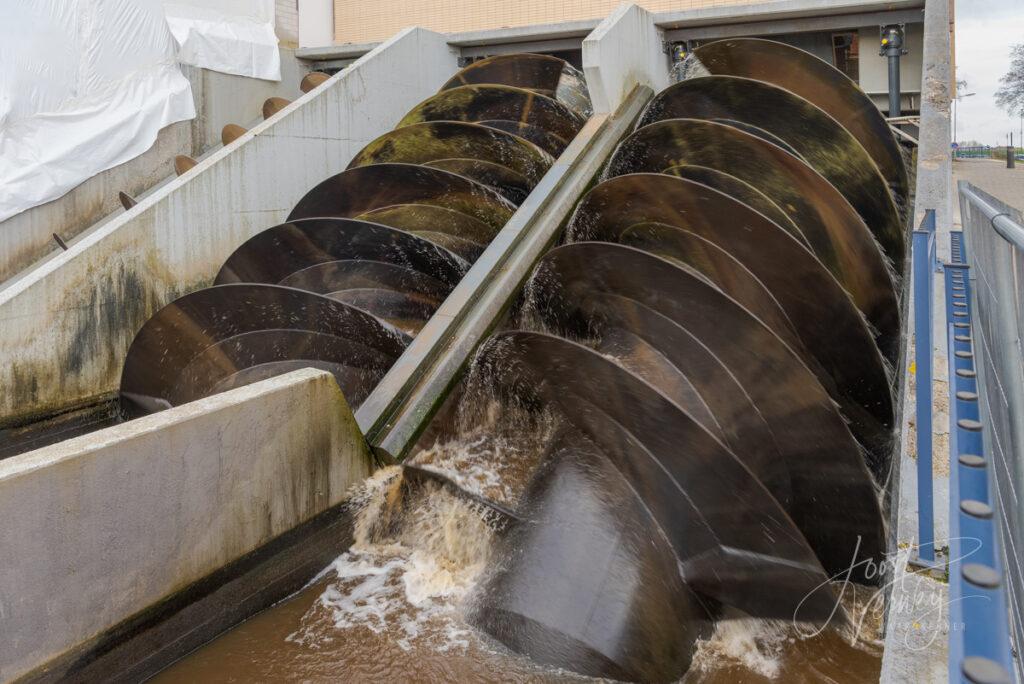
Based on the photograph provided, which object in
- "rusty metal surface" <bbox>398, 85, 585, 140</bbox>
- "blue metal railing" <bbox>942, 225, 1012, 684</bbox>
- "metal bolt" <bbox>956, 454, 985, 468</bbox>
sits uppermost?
"rusty metal surface" <bbox>398, 85, 585, 140</bbox>

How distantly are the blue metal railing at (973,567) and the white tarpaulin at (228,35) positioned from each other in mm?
10016

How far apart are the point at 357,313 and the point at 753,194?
2.88 meters

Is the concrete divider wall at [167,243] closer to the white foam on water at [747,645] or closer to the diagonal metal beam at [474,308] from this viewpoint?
the diagonal metal beam at [474,308]

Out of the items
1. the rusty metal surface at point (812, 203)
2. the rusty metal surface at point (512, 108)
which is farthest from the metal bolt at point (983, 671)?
the rusty metal surface at point (512, 108)

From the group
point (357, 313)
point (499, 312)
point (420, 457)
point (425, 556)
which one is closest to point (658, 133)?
point (499, 312)

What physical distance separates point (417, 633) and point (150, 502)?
1.28 meters

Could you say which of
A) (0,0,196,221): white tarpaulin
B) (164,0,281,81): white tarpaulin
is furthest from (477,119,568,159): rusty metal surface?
(164,0,281,81): white tarpaulin

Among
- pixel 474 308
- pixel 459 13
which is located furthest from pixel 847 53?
pixel 474 308

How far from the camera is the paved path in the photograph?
17.9 m

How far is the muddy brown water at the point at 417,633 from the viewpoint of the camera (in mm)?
3193

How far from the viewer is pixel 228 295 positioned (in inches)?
199

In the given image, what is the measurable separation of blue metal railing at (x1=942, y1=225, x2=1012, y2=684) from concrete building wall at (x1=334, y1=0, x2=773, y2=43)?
9.88m

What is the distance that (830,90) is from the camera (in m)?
6.72

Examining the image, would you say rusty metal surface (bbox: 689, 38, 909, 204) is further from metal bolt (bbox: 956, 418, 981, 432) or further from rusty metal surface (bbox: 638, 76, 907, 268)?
metal bolt (bbox: 956, 418, 981, 432)
